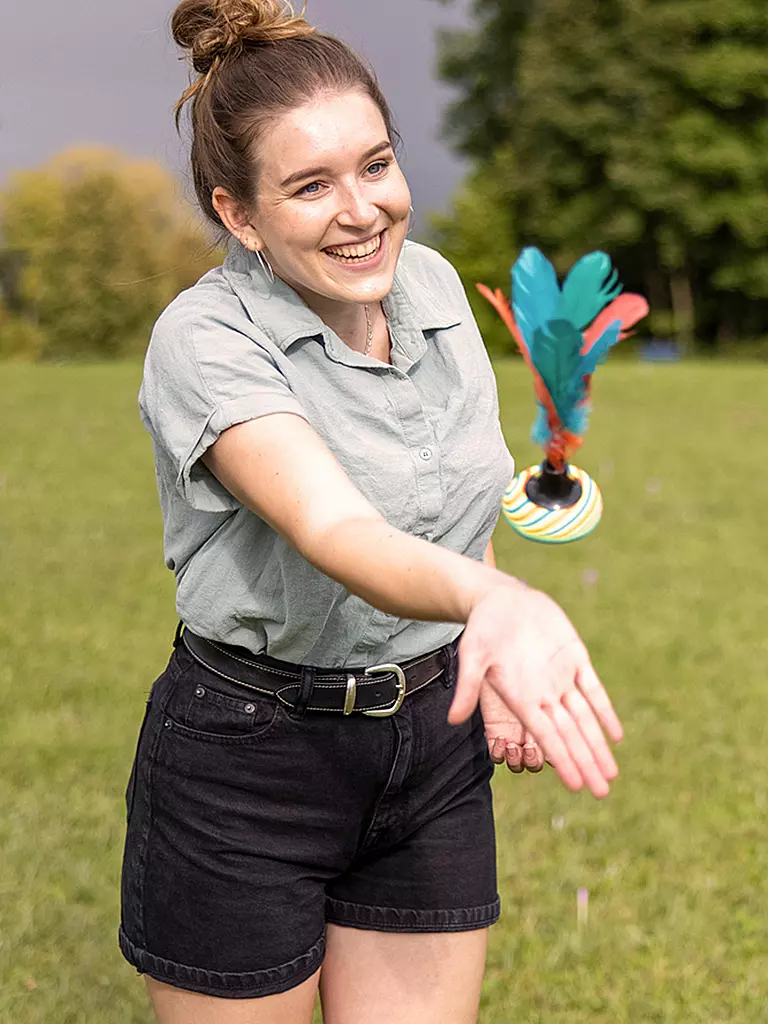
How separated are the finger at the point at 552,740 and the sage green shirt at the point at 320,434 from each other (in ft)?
2.23

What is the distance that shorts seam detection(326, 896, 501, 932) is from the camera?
2.35 meters

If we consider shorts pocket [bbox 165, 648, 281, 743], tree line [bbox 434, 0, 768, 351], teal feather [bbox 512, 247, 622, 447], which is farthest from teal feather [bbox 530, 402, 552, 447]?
tree line [bbox 434, 0, 768, 351]

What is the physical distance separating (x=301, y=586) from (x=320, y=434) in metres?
0.21

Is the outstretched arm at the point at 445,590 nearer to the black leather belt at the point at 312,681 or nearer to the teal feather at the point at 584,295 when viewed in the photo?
the black leather belt at the point at 312,681

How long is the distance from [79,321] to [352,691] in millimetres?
42702

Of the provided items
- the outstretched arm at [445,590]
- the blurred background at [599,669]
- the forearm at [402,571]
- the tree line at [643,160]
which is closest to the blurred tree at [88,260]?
the tree line at [643,160]

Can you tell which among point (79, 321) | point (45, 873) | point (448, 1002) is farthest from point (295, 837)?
point (79, 321)

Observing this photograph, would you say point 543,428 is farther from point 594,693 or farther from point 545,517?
point 594,693

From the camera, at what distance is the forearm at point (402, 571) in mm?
1518

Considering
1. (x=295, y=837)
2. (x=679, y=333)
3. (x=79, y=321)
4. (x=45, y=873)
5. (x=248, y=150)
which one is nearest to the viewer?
(x=248, y=150)

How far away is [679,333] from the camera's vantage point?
122 ft

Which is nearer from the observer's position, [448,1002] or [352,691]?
[352,691]

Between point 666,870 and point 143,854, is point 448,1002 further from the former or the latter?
point 666,870

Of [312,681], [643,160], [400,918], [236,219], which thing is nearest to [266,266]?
[236,219]
